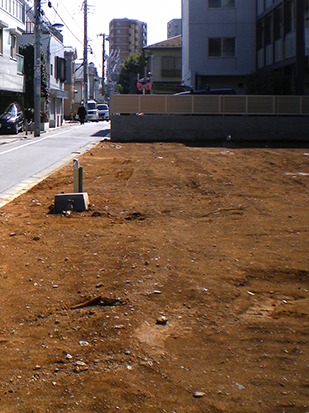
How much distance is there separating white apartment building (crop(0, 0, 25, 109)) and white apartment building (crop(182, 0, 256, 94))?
1250 centimetres

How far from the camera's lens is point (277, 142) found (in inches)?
1022

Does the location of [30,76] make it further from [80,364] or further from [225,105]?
[80,364]

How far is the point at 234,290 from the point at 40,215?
184 inches

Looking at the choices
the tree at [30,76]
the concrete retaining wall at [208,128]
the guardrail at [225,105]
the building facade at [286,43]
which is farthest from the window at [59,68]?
the concrete retaining wall at [208,128]

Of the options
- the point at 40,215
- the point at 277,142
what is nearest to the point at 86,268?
the point at 40,215

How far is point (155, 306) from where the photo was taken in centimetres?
501

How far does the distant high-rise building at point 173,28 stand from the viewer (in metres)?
144

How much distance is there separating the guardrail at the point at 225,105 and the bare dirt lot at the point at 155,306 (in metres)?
17.0

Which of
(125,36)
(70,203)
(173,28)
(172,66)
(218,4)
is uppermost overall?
(173,28)

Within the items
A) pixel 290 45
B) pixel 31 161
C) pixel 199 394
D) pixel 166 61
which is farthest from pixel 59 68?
pixel 199 394

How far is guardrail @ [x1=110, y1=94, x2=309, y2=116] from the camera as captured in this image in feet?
87.6

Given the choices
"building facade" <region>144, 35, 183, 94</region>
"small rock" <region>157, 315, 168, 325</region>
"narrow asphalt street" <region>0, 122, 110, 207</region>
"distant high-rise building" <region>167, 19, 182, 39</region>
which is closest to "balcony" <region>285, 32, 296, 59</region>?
"narrow asphalt street" <region>0, 122, 110, 207</region>

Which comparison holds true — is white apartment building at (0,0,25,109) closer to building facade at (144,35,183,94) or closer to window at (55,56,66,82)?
window at (55,56,66,82)

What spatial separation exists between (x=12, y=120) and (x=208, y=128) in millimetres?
13070
